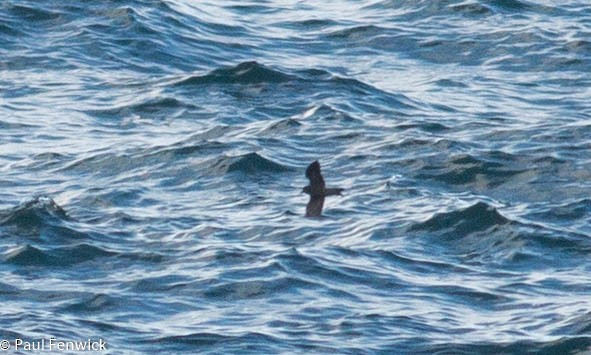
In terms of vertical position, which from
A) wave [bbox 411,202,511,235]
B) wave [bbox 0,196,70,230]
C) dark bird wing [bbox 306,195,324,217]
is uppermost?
dark bird wing [bbox 306,195,324,217]

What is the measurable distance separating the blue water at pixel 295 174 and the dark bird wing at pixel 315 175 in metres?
1.18

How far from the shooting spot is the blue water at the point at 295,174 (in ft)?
48.7

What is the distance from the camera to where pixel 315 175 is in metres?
14.2

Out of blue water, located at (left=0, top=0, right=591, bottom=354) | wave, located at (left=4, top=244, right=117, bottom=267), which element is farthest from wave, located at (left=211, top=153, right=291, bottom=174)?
wave, located at (left=4, top=244, right=117, bottom=267)

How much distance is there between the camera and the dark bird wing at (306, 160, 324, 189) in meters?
13.9

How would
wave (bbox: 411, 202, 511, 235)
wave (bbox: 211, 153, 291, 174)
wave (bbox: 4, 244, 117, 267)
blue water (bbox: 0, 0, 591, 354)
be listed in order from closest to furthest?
blue water (bbox: 0, 0, 591, 354)
wave (bbox: 4, 244, 117, 267)
wave (bbox: 411, 202, 511, 235)
wave (bbox: 211, 153, 291, 174)

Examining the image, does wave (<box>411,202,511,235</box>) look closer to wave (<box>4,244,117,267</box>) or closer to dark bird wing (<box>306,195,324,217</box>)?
dark bird wing (<box>306,195,324,217</box>)

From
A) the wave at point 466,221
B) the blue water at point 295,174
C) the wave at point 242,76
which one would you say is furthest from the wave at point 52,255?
the wave at point 242,76

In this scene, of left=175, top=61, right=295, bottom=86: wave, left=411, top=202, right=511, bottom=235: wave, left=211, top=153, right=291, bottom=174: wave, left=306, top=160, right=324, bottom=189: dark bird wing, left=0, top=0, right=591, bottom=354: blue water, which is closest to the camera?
left=306, top=160, right=324, bottom=189: dark bird wing

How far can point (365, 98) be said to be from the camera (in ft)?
69.4

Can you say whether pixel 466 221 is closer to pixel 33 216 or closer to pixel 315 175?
pixel 315 175

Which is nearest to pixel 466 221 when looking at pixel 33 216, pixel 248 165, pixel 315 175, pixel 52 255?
pixel 248 165

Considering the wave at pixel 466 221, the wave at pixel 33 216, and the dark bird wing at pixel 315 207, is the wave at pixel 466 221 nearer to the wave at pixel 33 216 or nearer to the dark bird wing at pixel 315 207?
the dark bird wing at pixel 315 207

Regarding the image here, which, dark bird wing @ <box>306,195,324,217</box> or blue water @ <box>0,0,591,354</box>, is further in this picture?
blue water @ <box>0,0,591,354</box>
